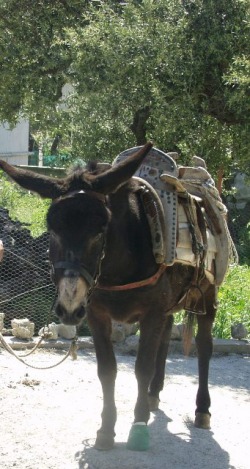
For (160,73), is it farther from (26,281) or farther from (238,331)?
(238,331)

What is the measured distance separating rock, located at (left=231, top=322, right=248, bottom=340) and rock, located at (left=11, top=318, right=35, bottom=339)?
2.25m

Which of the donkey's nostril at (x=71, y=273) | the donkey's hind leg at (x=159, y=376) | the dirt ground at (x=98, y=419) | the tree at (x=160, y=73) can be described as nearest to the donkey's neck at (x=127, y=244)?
the donkey's nostril at (x=71, y=273)

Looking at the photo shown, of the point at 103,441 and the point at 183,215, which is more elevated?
the point at 183,215

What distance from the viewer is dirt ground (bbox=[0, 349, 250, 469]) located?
17.2ft

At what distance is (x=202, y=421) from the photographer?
20.3ft

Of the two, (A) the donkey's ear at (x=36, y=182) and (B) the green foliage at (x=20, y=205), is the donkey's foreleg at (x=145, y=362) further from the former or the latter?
(B) the green foliage at (x=20, y=205)

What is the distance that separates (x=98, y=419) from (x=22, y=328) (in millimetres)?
2737

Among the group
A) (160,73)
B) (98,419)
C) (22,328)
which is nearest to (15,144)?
(160,73)

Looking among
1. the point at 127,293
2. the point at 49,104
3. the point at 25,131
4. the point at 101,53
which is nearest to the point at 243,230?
the point at 49,104

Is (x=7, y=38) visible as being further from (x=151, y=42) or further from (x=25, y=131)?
(x=25, y=131)

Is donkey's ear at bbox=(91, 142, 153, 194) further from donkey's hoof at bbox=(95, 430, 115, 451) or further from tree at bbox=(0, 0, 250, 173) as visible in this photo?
tree at bbox=(0, 0, 250, 173)

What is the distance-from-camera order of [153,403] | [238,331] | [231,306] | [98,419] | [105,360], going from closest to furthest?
[105,360] → [98,419] → [153,403] → [238,331] → [231,306]

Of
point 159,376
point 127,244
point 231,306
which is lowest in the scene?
point 159,376

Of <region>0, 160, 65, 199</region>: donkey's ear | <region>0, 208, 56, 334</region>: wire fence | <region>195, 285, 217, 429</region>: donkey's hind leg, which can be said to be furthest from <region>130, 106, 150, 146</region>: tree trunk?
<region>0, 160, 65, 199</region>: donkey's ear
